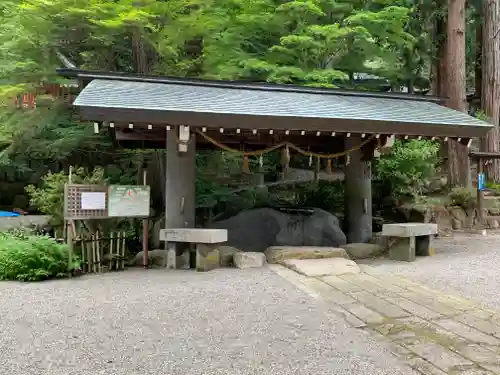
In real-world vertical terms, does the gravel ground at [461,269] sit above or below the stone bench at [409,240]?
below

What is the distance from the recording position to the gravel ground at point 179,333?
3158 mm

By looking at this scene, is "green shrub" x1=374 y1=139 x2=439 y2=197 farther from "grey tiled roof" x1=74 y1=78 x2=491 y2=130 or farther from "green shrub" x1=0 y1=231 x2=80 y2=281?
"green shrub" x1=0 y1=231 x2=80 y2=281

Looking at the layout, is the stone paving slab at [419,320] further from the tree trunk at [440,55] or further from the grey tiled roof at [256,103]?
the tree trunk at [440,55]

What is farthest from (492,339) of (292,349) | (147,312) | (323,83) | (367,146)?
(323,83)

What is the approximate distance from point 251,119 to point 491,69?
12.2 m

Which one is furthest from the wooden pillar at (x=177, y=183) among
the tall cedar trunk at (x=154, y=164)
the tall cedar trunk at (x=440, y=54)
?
the tall cedar trunk at (x=440, y=54)

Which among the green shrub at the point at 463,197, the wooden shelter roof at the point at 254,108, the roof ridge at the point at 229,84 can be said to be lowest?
the green shrub at the point at 463,197

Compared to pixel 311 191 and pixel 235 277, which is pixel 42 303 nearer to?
pixel 235 277

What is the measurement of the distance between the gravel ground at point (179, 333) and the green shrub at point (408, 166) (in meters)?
7.20

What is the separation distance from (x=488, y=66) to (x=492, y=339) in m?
14.2

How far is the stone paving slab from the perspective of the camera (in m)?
3.23

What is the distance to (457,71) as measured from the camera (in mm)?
13031

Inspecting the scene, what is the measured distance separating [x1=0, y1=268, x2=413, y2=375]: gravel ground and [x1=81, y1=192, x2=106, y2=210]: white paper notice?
1436 mm

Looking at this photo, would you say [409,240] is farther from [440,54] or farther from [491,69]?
[491,69]
